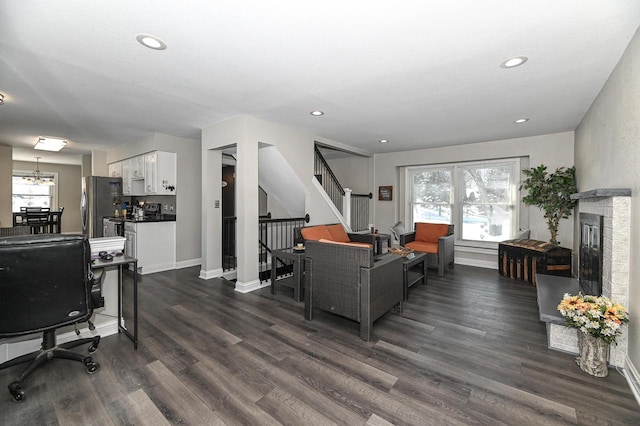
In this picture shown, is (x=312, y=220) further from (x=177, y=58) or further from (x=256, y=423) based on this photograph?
(x=256, y=423)

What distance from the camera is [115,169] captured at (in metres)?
6.52

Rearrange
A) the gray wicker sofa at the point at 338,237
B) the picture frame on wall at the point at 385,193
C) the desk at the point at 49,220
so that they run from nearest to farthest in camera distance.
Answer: the gray wicker sofa at the point at 338,237 < the picture frame on wall at the point at 385,193 < the desk at the point at 49,220

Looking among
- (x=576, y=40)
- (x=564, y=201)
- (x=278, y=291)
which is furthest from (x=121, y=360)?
(x=564, y=201)

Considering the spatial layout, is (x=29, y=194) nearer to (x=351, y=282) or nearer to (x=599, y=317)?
(x=351, y=282)

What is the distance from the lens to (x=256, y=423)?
165cm

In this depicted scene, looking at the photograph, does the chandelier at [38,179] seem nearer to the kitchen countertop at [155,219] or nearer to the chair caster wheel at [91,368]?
the kitchen countertop at [155,219]

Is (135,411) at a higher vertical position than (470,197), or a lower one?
lower

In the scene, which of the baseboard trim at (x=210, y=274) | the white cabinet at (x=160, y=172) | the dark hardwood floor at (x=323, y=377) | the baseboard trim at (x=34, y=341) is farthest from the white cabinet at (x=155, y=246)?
the baseboard trim at (x=34, y=341)

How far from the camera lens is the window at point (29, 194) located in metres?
8.77

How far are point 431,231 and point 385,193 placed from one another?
171 cm

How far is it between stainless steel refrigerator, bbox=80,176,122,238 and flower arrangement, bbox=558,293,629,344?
7.72m

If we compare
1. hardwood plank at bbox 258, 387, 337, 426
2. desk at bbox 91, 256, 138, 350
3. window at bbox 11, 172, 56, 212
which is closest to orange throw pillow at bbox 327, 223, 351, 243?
desk at bbox 91, 256, 138, 350

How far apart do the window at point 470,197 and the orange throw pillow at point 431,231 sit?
87 centimetres

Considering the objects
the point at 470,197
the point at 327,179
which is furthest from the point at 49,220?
the point at 470,197
